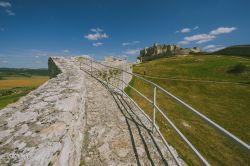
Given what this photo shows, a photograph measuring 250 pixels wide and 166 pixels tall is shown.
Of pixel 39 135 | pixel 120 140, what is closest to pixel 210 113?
pixel 120 140

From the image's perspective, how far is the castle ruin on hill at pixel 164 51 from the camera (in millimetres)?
84750

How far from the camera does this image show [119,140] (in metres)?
4.11

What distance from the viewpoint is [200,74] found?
33.6 m

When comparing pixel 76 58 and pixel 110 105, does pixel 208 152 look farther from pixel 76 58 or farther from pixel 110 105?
pixel 76 58

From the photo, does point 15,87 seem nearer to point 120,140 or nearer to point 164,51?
point 120,140

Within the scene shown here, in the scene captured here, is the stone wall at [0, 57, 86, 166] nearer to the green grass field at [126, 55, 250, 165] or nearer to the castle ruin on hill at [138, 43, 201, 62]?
the green grass field at [126, 55, 250, 165]

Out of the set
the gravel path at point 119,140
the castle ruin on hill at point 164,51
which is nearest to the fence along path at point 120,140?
the gravel path at point 119,140

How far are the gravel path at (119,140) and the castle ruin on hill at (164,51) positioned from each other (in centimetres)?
8340

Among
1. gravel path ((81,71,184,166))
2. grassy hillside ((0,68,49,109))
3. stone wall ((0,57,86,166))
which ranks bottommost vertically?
grassy hillside ((0,68,49,109))

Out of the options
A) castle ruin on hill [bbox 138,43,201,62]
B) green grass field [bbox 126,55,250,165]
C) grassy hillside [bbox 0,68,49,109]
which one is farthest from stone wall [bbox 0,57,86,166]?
castle ruin on hill [bbox 138,43,201,62]

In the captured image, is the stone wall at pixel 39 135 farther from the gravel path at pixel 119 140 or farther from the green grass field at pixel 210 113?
the green grass field at pixel 210 113

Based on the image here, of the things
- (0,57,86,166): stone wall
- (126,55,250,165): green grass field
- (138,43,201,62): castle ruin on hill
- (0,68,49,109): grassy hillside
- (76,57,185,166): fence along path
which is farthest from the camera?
(138,43,201,62): castle ruin on hill

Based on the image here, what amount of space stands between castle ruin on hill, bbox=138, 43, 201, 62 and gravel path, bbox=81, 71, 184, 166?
274ft

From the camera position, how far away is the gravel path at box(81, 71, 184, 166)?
11.4 ft
